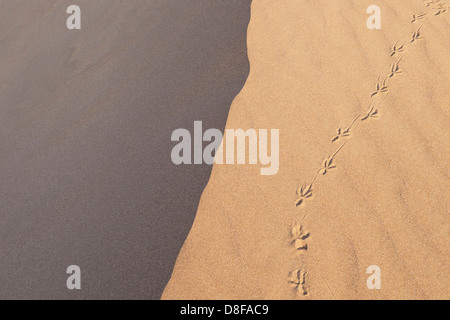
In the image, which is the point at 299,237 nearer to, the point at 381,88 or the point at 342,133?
the point at 342,133

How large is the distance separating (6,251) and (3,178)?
0.76m

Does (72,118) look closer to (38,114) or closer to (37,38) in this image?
(38,114)

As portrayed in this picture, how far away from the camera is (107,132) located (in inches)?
133

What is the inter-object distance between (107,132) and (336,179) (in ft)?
6.59

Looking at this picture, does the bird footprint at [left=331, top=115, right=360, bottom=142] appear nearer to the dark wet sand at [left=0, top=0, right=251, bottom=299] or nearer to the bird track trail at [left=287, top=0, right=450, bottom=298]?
the bird track trail at [left=287, top=0, right=450, bottom=298]

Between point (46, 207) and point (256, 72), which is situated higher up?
point (256, 72)

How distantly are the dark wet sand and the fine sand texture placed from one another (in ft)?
0.78

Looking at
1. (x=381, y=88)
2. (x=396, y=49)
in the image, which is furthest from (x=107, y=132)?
(x=396, y=49)

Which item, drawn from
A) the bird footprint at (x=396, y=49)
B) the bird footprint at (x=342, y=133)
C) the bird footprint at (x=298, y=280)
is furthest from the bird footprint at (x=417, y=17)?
the bird footprint at (x=298, y=280)

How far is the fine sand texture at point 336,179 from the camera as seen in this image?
2520mm

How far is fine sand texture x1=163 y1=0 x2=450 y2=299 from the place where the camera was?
2520 mm

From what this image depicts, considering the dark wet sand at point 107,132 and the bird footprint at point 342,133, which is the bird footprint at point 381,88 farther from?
the dark wet sand at point 107,132

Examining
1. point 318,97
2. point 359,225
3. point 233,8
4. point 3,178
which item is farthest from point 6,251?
point 233,8

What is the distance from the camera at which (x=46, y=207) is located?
2959mm
